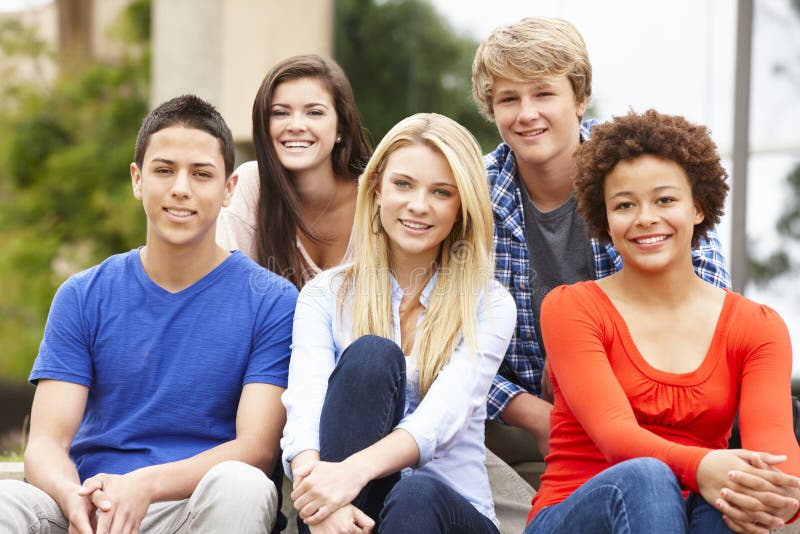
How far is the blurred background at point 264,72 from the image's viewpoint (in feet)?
19.7

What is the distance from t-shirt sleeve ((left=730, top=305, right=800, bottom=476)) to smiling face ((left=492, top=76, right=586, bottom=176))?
3.03 ft

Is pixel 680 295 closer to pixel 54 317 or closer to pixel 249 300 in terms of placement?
pixel 249 300

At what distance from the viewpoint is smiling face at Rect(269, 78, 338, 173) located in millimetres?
3385

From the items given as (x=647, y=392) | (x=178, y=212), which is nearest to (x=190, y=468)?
(x=178, y=212)

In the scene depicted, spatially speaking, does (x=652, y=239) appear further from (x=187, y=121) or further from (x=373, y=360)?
(x=187, y=121)

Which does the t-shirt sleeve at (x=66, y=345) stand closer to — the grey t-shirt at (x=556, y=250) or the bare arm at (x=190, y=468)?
the bare arm at (x=190, y=468)

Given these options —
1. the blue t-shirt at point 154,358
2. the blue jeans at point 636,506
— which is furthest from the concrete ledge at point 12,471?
the blue jeans at point 636,506

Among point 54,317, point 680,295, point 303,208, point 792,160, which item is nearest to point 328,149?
point 303,208

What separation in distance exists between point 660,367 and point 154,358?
125 centimetres

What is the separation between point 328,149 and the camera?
3443 mm

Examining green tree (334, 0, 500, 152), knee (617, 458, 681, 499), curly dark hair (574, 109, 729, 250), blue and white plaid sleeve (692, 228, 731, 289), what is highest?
green tree (334, 0, 500, 152)

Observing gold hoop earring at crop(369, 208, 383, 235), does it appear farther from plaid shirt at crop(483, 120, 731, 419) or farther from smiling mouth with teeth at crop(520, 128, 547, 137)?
smiling mouth with teeth at crop(520, 128, 547, 137)

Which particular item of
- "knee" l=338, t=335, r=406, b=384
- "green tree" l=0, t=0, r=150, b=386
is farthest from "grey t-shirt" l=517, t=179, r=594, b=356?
"green tree" l=0, t=0, r=150, b=386

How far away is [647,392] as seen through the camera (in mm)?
2342
